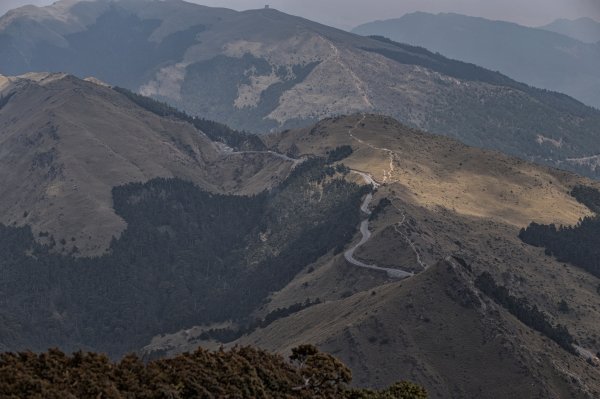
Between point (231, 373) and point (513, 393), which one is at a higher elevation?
point (231, 373)

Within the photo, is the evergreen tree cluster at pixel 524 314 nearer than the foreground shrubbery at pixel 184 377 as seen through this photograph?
No

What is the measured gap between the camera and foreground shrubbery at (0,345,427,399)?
282ft

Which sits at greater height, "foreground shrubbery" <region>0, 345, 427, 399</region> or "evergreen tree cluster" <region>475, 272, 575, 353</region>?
"foreground shrubbery" <region>0, 345, 427, 399</region>

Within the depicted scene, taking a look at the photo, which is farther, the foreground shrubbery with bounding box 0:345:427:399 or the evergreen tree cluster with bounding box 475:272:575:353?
the evergreen tree cluster with bounding box 475:272:575:353

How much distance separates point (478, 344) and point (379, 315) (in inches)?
709

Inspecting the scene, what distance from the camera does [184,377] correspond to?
93.1 m

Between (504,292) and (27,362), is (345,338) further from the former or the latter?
(27,362)

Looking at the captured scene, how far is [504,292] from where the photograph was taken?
178 metres

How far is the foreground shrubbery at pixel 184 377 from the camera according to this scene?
86000 millimetres

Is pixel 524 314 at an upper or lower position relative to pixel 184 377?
lower

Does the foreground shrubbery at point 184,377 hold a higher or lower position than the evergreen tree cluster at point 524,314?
higher

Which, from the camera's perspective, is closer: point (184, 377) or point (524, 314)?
point (184, 377)

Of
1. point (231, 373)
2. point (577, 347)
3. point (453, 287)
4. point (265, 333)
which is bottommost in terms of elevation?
point (265, 333)

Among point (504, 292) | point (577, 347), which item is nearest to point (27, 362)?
point (504, 292)
